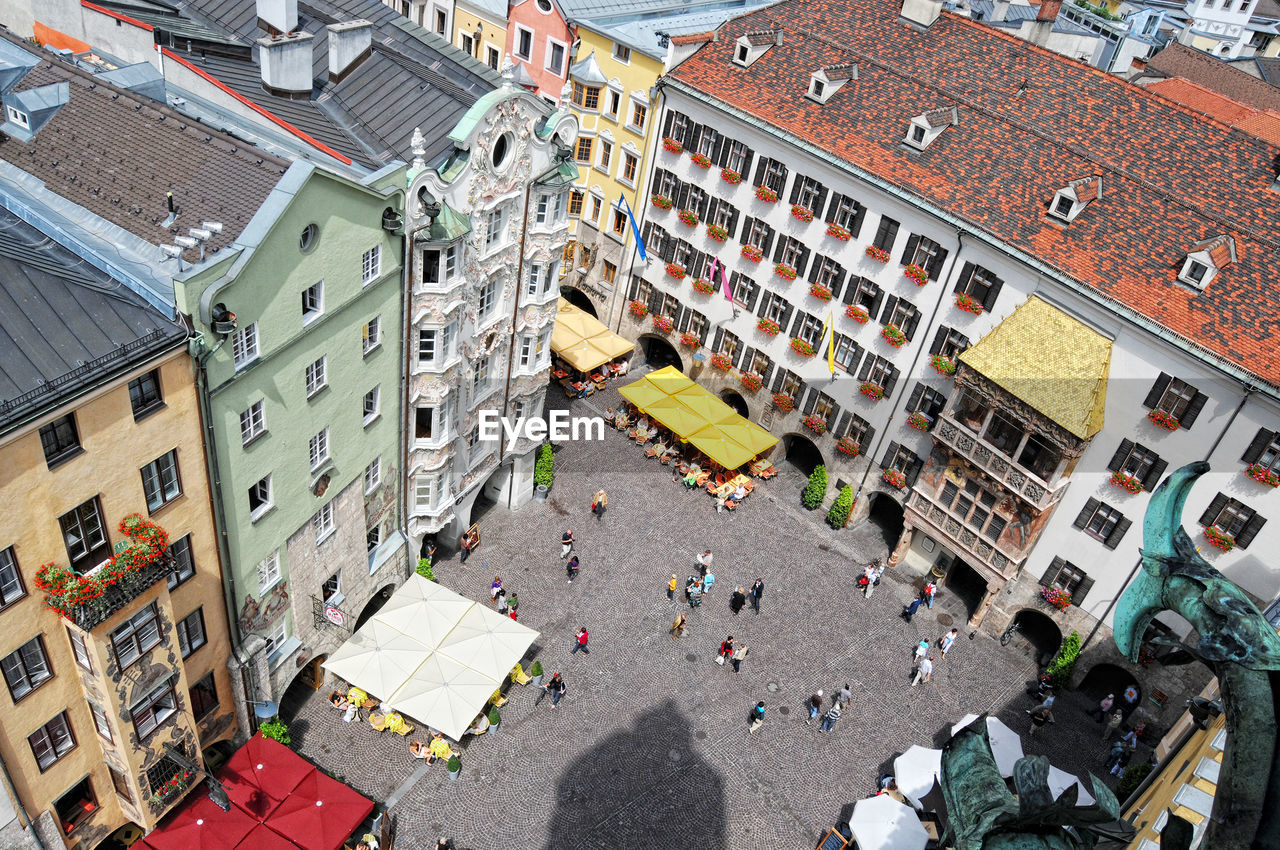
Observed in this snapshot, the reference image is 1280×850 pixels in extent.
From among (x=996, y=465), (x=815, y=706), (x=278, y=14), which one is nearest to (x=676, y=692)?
(x=815, y=706)

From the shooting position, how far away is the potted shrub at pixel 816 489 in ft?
178

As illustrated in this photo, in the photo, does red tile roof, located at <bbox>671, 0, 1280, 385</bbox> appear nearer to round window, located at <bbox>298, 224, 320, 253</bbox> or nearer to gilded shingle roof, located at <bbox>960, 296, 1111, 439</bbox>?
gilded shingle roof, located at <bbox>960, 296, 1111, 439</bbox>

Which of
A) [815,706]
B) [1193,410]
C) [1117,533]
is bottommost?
[815,706]

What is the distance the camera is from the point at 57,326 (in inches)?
929

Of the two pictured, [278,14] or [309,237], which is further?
[278,14]

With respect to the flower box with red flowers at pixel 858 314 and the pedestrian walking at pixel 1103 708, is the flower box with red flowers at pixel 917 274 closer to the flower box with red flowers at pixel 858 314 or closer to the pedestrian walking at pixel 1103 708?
the flower box with red flowers at pixel 858 314

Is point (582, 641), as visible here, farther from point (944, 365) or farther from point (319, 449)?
point (944, 365)

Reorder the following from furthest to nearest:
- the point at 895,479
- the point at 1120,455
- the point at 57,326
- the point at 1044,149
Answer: the point at 895,479 → the point at 1044,149 → the point at 1120,455 → the point at 57,326

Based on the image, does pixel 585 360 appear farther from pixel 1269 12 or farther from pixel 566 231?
pixel 1269 12

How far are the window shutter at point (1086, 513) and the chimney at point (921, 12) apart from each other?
84.4 feet

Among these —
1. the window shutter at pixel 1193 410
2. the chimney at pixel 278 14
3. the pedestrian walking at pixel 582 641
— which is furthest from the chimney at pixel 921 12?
the pedestrian walking at pixel 582 641

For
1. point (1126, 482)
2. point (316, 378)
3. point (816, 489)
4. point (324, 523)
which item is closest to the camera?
point (316, 378)

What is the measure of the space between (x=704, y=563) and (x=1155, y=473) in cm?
2021

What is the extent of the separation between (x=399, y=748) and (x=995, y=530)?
28.4m
